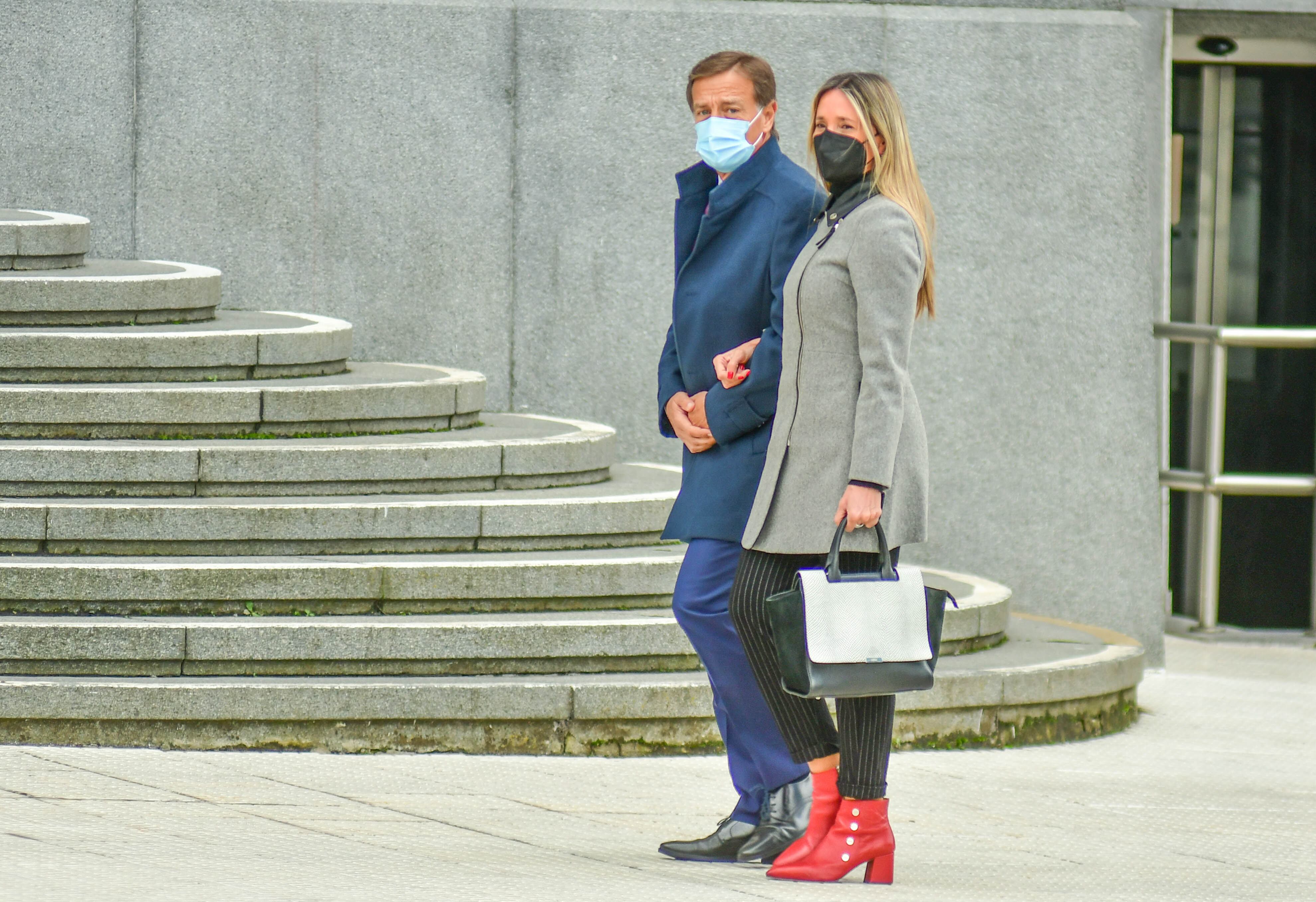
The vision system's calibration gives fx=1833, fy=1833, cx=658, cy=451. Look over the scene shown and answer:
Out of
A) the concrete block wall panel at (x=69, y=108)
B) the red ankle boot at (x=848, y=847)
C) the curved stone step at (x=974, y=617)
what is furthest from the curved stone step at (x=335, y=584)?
the concrete block wall panel at (x=69, y=108)

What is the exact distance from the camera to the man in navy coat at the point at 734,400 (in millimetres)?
4145

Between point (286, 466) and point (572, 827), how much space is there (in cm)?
218

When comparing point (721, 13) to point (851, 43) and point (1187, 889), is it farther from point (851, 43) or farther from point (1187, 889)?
point (1187, 889)

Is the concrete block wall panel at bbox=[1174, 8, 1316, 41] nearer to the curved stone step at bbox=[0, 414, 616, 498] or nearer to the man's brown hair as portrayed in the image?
the curved stone step at bbox=[0, 414, 616, 498]

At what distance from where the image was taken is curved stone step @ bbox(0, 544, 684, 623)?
5.54 m

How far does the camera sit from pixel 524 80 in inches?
336

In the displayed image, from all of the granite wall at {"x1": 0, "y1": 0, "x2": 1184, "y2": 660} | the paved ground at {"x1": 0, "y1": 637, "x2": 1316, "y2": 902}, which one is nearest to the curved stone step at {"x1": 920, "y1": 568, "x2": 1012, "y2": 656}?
the paved ground at {"x1": 0, "y1": 637, "x2": 1316, "y2": 902}

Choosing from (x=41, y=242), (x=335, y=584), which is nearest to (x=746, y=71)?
(x=335, y=584)

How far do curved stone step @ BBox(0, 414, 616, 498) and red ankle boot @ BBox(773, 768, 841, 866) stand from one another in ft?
9.16

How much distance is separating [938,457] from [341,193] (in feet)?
10.1

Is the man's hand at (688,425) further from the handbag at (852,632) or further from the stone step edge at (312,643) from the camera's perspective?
the stone step edge at (312,643)

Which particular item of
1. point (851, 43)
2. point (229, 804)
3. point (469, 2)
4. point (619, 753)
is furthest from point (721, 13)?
point (229, 804)

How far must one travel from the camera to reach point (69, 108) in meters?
8.48

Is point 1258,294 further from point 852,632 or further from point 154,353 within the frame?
point 852,632
